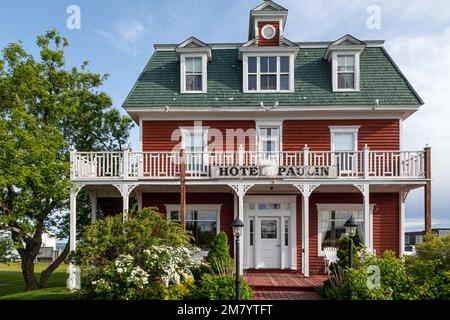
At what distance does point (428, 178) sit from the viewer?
14047 millimetres

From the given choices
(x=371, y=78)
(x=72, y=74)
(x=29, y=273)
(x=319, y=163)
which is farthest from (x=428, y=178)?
(x=29, y=273)

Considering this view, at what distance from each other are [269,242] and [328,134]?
16.8 ft

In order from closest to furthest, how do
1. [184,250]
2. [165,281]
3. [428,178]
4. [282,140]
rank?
[165,281], [184,250], [428,178], [282,140]

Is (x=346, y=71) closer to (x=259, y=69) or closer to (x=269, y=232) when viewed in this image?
(x=259, y=69)

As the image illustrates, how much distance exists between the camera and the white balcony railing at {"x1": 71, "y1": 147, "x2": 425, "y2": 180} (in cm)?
1449

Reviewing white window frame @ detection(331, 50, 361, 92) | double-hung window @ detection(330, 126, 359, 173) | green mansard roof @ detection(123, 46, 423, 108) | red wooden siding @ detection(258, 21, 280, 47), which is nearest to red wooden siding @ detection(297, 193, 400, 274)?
double-hung window @ detection(330, 126, 359, 173)

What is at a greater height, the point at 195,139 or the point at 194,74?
the point at 194,74

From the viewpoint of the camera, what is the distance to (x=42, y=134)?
15312 mm

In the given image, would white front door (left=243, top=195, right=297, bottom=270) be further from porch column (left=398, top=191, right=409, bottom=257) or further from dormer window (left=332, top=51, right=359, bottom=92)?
dormer window (left=332, top=51, right=359, bottom=92)

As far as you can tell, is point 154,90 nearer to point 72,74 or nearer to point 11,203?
point 72,74

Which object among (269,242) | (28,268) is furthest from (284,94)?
(28,268)

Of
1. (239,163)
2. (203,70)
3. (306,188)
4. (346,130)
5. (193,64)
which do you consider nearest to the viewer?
(306,188)

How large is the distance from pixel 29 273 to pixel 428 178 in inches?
642

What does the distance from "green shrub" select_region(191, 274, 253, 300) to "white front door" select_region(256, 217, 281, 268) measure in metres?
5.84
